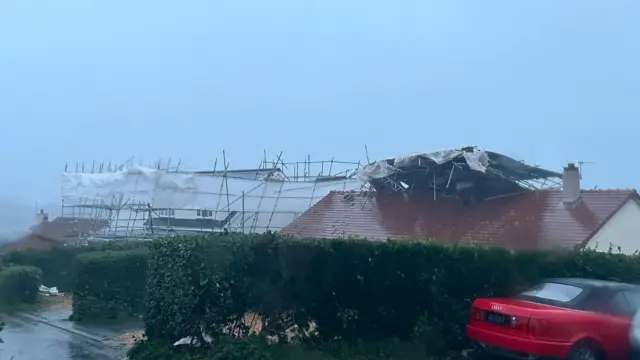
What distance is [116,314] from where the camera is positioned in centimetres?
2083

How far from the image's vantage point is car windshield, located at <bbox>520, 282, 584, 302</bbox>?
11.1 m

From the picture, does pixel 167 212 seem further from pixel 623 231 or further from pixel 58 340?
pixel 623 231

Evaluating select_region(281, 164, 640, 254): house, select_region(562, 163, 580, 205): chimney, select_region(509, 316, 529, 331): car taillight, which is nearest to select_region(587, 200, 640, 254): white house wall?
select_region(281, 164, 640, 254): house

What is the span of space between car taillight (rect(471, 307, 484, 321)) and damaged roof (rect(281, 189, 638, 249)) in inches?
143

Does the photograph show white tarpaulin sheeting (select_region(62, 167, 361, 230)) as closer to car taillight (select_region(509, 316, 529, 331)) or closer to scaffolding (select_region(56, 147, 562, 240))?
scaffolding (select_region(56, 147, 562, 240))

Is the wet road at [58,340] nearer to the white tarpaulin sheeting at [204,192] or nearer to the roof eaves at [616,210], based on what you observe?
the white tarpaulin sheeting at [204,192]

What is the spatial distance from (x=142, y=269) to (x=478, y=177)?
35.6 feet

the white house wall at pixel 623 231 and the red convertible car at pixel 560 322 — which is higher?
the white house wall at pixel 623 231

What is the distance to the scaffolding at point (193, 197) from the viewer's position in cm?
3091

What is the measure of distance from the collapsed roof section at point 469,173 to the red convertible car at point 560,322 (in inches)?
496

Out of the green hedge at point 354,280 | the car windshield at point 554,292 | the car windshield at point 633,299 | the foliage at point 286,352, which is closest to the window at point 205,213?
the green hedge at point 354,280

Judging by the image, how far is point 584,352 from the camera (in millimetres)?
10609

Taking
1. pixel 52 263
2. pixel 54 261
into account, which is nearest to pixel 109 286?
pixel 54 261

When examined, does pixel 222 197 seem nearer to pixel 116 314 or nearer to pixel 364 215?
pixel 364 215
